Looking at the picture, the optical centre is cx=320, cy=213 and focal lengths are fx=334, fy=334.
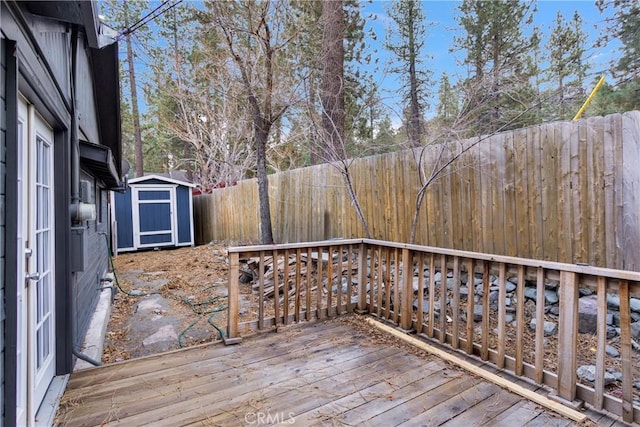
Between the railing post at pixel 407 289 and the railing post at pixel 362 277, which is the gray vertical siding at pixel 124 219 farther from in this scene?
the railing post at pixel 407 289

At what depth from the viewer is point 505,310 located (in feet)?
7.93

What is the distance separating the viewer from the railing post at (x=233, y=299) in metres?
2.80

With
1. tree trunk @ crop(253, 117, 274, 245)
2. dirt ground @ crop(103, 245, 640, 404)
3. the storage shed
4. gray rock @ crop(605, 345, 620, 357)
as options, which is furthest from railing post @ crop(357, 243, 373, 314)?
the storage shed

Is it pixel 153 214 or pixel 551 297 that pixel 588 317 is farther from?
pixel 153 214

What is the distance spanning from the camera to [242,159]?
13414mm

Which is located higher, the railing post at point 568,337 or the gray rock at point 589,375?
the railing post at point 568,337

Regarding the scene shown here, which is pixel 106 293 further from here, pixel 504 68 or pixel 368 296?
→ pixel 504 68

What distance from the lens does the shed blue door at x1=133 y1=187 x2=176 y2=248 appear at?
9203 millimetres

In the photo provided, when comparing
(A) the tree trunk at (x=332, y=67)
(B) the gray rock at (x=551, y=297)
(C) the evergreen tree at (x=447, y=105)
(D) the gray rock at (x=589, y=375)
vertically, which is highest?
(A) the tree trunk at (x=332, y=67)

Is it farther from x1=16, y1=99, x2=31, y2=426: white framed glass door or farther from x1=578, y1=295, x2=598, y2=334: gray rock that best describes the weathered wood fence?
x1=16, y1=99, x2=31, y2=426: white framed glass door

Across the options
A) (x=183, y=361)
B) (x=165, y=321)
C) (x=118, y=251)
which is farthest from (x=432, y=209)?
(x=118, y=251)

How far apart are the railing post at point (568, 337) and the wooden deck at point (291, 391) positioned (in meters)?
0.20

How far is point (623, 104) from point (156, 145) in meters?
14.9

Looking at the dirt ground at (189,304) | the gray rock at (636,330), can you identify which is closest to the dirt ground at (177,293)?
the dirt ground at (189,304)
